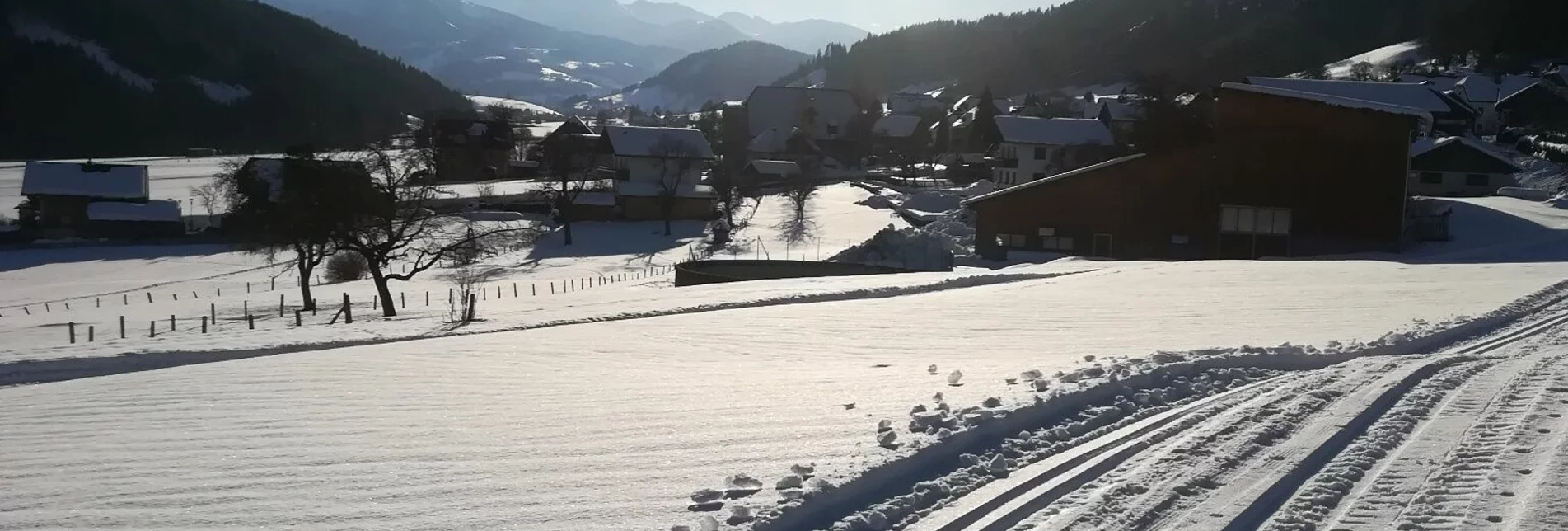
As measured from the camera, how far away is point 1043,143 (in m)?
72.9

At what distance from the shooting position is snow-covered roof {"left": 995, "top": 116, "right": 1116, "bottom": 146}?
72.8m

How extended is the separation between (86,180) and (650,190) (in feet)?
110

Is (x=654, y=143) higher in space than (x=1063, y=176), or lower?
higher

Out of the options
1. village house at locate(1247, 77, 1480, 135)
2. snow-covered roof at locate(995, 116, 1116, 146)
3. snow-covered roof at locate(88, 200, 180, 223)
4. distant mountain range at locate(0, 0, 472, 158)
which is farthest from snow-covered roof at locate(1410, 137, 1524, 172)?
distant mountain range at locate(0, 0, 472, 158)

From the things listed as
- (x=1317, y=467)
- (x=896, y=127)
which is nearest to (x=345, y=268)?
(x=1317, y=467)

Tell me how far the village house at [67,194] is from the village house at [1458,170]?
67033 millimetres

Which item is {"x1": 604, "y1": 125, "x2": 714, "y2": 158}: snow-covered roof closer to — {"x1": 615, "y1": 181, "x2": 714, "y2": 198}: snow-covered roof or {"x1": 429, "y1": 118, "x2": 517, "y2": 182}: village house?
{"x1": 615, "y1": 181, "x2": 714, "y2": 198}: snow-covered roof

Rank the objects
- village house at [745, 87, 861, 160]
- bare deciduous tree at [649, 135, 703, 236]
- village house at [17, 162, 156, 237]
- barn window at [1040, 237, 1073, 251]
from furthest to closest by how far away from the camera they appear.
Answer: village house at [745, 87, 861, 160], bare deciduous tree at [649, 135, 703, 236], village house at [17, 162, 156, 237], barn window at [1040, 237, 1073, 251]

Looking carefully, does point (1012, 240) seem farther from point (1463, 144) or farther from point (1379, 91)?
point (1379, 91)

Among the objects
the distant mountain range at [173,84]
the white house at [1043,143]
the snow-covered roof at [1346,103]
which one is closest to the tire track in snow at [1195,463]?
the snow-covered roof at [1346,103]

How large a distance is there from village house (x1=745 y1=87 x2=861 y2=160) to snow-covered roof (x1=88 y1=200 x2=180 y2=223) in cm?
6606

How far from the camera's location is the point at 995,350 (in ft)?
44.1

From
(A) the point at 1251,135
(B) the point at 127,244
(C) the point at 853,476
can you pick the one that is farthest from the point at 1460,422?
(B) the point at 127,244

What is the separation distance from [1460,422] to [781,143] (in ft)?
340
